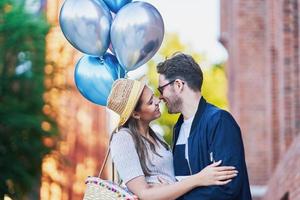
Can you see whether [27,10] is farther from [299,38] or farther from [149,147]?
[149,147]

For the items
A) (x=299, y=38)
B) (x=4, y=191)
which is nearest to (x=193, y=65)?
(x=299, y=38)

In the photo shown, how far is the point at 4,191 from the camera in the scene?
18.2 m

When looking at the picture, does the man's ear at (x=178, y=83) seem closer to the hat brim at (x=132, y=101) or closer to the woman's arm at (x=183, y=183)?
the hat brim at (x=132, y=101)

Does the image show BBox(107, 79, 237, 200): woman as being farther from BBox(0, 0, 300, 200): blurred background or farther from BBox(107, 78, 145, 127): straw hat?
BBox(0, 0, 300, 200): blurred background

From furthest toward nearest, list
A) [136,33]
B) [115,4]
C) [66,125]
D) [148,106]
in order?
[66,125], [115,4], [136,33], [148,106]

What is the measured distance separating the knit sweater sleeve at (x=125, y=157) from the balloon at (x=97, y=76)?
58.8 inches

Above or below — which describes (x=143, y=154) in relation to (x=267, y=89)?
above

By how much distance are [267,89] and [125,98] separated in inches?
436

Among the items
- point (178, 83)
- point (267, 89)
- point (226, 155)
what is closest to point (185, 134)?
point (178, 83)

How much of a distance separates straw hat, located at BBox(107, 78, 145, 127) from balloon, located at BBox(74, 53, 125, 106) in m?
1.29

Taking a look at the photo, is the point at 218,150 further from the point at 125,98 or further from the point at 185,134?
the point at 125,98

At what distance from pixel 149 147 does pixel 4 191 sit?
1292 cm

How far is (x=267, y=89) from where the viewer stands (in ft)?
54.2

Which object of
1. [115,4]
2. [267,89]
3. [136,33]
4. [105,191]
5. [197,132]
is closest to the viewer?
[105,191]
